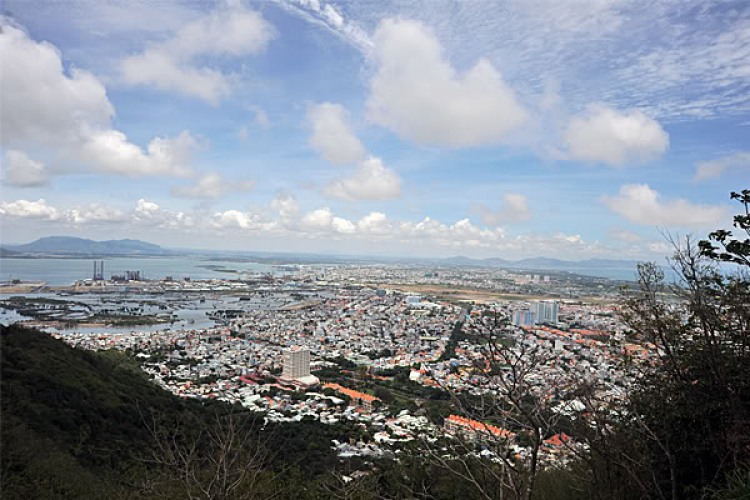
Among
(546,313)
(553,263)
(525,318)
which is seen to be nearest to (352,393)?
(525,318)

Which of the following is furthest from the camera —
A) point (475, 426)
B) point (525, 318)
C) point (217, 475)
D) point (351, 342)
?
point (525, 318)

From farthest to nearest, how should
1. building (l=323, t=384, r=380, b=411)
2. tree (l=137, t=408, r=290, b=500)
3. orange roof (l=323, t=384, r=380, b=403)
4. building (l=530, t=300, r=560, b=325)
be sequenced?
building (l=530, t=300, r=560, b=325), orange roof (l=323, t=384, r=380, b=403), building (l=323, t=384, r=380, b=411), tree (l=137, t=408, r=290, b=500)

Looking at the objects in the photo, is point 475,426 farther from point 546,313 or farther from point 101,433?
point 546,313

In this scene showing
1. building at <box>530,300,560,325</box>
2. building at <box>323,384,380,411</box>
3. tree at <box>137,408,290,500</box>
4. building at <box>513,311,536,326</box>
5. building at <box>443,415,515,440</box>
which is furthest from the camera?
building at <box>530,300,560,325</box>

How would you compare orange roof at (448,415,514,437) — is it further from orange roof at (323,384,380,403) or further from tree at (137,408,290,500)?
orange roof at (323,384,380,403)

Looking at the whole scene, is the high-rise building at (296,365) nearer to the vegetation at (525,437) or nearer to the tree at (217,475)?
the vegetation at (525,437)

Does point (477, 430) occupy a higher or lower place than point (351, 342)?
higher

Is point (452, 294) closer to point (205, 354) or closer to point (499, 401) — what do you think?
point (205, 354)

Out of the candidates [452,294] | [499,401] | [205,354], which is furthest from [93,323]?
[452,294]

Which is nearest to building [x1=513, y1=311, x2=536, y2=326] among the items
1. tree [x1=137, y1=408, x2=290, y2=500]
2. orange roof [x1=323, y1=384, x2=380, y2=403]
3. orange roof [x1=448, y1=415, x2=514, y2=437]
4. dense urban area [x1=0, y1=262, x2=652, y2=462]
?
dense urban area [x1=0, y1=262, x2=652, y2=462]
